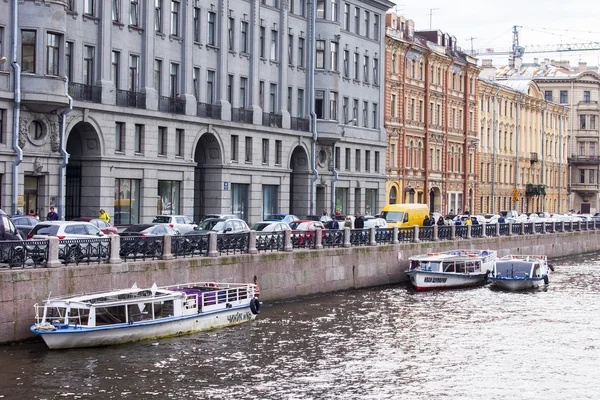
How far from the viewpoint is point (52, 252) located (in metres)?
29.9

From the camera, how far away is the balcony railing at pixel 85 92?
48.0 m

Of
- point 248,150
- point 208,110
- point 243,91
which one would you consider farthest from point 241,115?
point 208,110

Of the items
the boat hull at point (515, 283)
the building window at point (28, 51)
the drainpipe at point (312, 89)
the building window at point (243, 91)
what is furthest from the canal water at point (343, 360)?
the drainpipe at point (312, 89)

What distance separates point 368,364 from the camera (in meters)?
28.5

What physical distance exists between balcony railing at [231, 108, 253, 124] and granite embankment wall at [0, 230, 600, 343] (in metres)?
13.4

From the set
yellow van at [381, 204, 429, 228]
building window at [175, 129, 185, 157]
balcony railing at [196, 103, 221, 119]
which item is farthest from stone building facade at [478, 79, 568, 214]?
building window at [175, 129, 185, 157]

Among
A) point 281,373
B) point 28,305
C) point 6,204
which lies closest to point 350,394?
point 281,373

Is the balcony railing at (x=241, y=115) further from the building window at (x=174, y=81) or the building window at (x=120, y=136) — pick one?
the building window at (x=120, y=136)

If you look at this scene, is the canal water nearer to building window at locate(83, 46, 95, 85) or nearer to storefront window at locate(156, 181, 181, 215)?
building window at locate(83, 46, 95, 85)

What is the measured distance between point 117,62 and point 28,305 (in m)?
24.1

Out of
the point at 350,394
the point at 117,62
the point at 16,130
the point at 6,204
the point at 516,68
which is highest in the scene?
the point at 516,68

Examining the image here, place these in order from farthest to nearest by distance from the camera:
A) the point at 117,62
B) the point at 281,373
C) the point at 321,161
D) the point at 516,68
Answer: the point at 516,68, the point at 321,161, the point at 117,62, the point at 281,373

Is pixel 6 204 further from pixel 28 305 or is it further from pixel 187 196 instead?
pixel 28 305

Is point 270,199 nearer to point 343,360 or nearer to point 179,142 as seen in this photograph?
point 179,142
